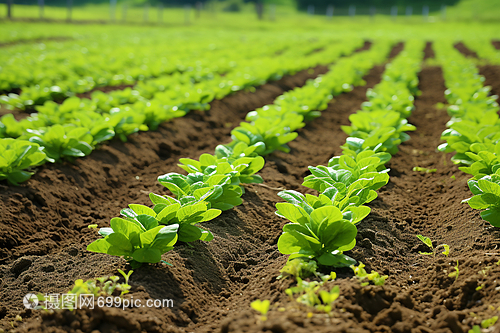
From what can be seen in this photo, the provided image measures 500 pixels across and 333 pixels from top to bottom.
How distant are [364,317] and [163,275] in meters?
1.36

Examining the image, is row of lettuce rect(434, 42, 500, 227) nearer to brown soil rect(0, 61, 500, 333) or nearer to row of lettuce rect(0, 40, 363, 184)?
brown soil rect(0, 61, 500, 333)

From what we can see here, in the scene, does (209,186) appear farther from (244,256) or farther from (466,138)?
(466,138)

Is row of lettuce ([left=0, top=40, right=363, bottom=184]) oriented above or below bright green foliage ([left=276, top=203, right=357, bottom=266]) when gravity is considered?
above

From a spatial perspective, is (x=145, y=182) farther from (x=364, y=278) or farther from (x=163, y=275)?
(x=364, y=278)

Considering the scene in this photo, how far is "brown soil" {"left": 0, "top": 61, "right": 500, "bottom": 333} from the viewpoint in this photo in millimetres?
2270

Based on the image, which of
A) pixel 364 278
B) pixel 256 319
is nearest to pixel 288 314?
pixel 256 319

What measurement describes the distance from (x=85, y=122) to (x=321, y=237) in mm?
3928

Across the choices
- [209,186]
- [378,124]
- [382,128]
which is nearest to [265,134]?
[382,128]

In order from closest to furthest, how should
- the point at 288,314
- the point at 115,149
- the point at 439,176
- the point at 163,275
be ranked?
the point at 288,314, the point at 163,275, the point at 439,176, the point at 115,149

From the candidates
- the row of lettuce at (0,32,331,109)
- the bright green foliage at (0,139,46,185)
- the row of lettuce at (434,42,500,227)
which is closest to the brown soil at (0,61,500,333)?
the bright green foliage at (0,139,46,185)

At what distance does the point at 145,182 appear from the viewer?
16.7ft

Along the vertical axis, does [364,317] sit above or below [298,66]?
below

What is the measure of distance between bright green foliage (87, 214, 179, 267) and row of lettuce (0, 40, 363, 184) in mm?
2051

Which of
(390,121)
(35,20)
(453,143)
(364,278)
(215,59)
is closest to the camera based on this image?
(364,278)
